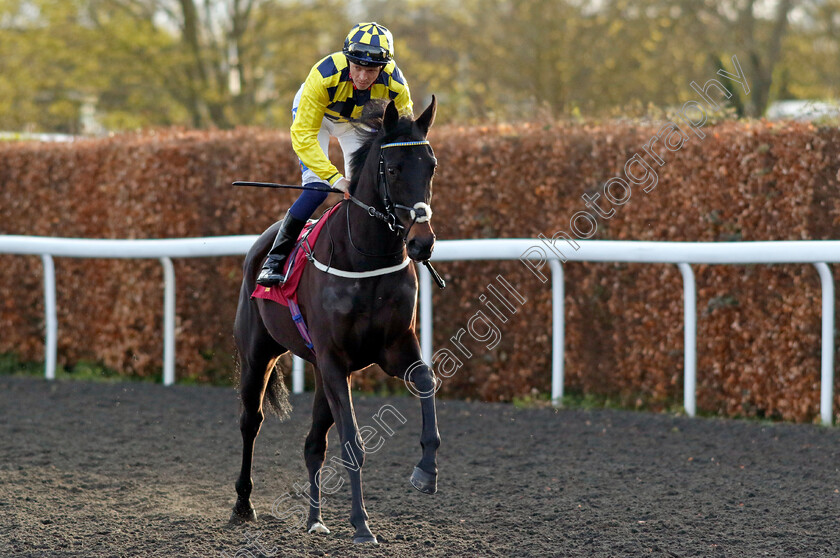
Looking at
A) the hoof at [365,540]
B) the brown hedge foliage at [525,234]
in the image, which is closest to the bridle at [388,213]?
the hoof at [365,540]

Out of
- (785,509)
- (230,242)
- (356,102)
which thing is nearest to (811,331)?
(785,509)

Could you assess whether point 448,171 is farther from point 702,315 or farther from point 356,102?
point 356,102

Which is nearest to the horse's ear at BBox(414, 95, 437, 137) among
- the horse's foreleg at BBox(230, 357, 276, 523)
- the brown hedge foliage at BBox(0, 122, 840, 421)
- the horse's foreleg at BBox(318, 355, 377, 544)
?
the horse's foreleg at BBox(318, 355, 377, 544)

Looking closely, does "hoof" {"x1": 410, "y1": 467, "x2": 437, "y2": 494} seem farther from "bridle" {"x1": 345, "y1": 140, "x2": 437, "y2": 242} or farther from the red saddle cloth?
the red saddle cloth

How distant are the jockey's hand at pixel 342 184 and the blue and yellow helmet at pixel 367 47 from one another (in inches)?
18.9

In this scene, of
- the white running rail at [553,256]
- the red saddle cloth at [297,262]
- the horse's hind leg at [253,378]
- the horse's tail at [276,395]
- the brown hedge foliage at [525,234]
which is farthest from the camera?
the brown hedge foliage at [525,234]

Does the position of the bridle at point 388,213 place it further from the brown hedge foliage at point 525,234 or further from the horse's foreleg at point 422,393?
the brown hedge foliage at point 525,234

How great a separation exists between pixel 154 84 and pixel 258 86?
180 cm

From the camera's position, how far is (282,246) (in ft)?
14.0

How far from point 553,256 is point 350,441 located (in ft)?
9.53

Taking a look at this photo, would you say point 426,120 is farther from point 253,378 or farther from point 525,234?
point 525,234

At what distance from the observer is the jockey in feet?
Answer: 12.7

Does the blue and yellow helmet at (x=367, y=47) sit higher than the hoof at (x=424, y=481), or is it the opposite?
the blue and yellow helmet at (x=367, y=47)

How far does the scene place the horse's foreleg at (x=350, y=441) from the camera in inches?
143
